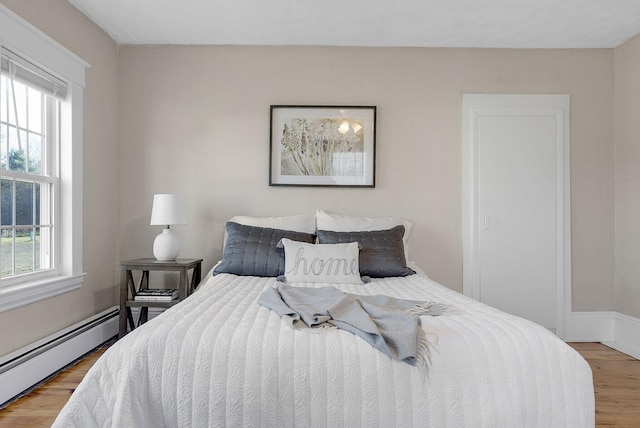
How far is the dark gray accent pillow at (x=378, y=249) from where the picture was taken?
10.3ft

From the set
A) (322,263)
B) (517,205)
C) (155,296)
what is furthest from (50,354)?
(517,205)

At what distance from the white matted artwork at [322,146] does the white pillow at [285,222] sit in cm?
35

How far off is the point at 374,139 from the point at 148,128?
6.51 ft

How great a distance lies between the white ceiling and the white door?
0.56 metres

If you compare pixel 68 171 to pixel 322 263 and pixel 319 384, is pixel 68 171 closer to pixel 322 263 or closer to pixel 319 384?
pixel 322 263

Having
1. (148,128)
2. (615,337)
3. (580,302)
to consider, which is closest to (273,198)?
(148,128)

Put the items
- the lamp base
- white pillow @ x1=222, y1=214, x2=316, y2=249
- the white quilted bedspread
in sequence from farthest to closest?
white pillow @ x1=222, y1=214, x2=316, y2=249
the lamp base
the white quilted bedspread

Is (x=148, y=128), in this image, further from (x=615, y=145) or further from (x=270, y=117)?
(x=615, y=145)

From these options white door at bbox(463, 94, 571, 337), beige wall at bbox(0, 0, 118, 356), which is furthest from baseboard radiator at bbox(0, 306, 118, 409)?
white door at bbox(463, 94, 571, 337)

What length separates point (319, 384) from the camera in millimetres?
1541

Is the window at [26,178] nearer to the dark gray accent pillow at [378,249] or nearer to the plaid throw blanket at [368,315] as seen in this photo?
the plaid throw blanket at [368,315]

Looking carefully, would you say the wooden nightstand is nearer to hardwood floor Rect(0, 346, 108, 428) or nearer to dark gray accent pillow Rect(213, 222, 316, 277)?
dark gray accent pillow Rect(213, 222, 316, 277)

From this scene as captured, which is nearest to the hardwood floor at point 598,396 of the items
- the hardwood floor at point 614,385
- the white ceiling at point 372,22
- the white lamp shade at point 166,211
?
the hardwood floor at point 614,385

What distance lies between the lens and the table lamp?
3.40 m
